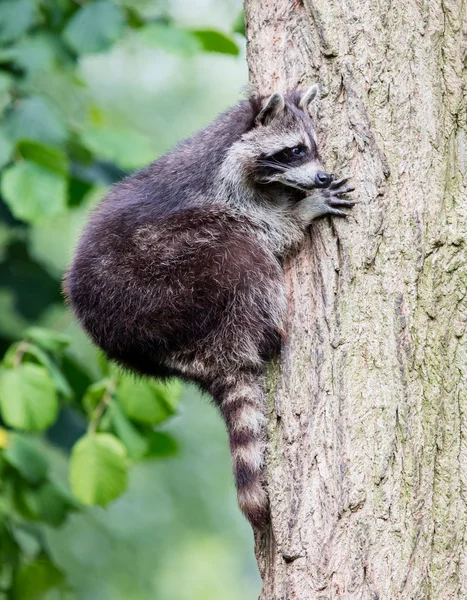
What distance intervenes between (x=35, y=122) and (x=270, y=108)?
4.60ft

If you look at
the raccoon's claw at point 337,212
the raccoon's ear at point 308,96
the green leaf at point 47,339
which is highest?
the raccoon's ear at point 308,96

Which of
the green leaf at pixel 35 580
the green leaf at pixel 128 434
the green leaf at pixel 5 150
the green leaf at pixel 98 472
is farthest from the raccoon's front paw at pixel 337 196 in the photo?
the green leaf at pixel 35 580

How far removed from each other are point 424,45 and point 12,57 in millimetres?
2186

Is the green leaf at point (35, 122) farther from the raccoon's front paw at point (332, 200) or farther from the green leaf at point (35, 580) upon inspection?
the green leaf at point (35, 580)

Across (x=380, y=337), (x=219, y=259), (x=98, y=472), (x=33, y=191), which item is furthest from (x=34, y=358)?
(x=380, y=337)

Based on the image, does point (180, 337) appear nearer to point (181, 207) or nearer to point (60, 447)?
point (181, 207)

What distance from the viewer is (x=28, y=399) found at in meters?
3.88

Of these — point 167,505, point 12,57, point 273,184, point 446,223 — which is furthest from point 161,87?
point 446,223

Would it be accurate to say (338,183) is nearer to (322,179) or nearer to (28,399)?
(322,179)

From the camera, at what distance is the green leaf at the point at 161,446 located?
4.65 metres

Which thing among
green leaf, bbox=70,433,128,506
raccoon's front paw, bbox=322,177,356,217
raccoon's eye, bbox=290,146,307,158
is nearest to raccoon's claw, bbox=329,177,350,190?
raccoon's front paw, bbox=322,177,356,217

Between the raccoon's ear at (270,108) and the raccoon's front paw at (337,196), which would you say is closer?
the raccoon's front paw at (337,196)

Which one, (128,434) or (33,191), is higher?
(33,191)

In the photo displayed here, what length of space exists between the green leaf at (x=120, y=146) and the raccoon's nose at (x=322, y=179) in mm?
1518
